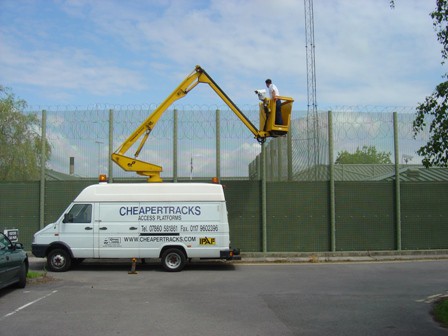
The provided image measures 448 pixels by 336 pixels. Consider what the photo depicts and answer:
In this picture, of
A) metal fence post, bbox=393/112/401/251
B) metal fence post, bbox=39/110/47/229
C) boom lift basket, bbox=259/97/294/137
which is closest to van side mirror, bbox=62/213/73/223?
metal fence post, bbox=39/110/47/229

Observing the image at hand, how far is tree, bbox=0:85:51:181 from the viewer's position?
18.3 meters

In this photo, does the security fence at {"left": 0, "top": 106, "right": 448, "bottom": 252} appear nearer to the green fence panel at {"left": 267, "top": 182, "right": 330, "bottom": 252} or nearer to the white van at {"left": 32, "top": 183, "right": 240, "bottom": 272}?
the green fence panel at {"left": 267, "top": 182, "right": 330, "bottom": 252}

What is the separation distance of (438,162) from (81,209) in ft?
32.8

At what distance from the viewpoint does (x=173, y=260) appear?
45.4 feet

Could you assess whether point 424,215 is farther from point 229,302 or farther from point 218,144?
point 229,302

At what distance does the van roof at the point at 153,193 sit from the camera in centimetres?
1399

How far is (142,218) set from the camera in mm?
13898

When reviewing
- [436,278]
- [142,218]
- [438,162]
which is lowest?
[436,278]

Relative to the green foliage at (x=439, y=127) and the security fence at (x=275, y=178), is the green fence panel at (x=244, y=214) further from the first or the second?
the green foliage at (x=439, y=127)

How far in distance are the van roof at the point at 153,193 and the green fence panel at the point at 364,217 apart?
5706mm

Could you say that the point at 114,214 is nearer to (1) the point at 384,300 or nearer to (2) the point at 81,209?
(2) the point at 81,209

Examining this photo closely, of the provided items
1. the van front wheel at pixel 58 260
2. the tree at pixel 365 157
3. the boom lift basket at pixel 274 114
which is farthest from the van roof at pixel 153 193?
the tree at pixel 365 157

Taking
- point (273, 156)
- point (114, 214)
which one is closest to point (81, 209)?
point (114, 214)

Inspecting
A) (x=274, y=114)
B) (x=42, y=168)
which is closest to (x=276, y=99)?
(x=274, y=114)
